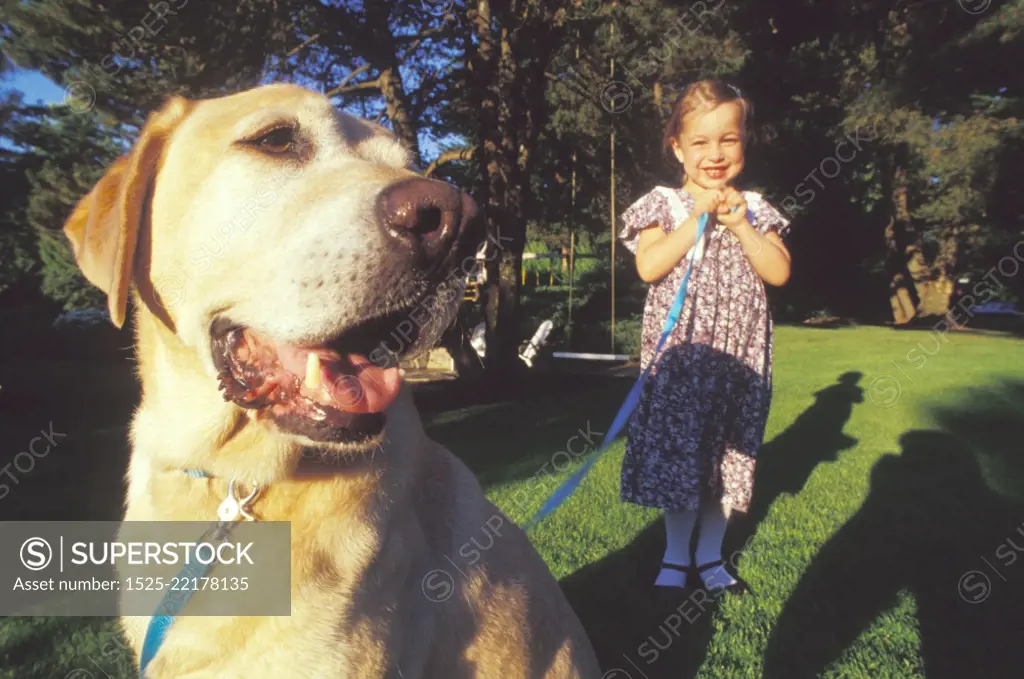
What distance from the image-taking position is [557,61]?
1053 centimetres

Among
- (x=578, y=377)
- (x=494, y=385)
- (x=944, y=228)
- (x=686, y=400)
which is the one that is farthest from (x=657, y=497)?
(x=944, y=228)

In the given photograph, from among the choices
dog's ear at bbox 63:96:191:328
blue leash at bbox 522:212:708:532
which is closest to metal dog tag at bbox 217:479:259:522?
dog's ear at bbox 63:96:191:328

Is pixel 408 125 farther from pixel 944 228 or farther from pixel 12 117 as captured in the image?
pixel 944 228

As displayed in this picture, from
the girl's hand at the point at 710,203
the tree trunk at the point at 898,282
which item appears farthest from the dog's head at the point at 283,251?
the tree trunk at the point at 898,282

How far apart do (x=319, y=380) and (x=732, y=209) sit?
1.88 meters

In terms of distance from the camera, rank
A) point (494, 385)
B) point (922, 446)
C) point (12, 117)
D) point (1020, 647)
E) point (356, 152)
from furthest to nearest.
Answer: point (494, 385) → point (12, 117) → point (922, 446) → point (1020, 647) → point (356, 152)

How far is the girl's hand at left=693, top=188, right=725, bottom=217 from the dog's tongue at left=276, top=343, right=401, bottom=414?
64.1 inches

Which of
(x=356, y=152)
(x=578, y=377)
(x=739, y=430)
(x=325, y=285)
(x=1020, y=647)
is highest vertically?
(x=356, y=152)

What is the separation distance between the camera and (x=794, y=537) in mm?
3967

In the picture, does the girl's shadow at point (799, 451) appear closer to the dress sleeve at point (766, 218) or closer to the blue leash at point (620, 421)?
the blue leash at point (620, 421)

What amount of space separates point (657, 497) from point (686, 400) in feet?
1.62

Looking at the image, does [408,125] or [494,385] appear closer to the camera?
[408,125]

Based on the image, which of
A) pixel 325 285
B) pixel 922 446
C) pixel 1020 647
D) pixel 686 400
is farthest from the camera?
pixel 922 446

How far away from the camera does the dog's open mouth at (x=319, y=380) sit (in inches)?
57.9
